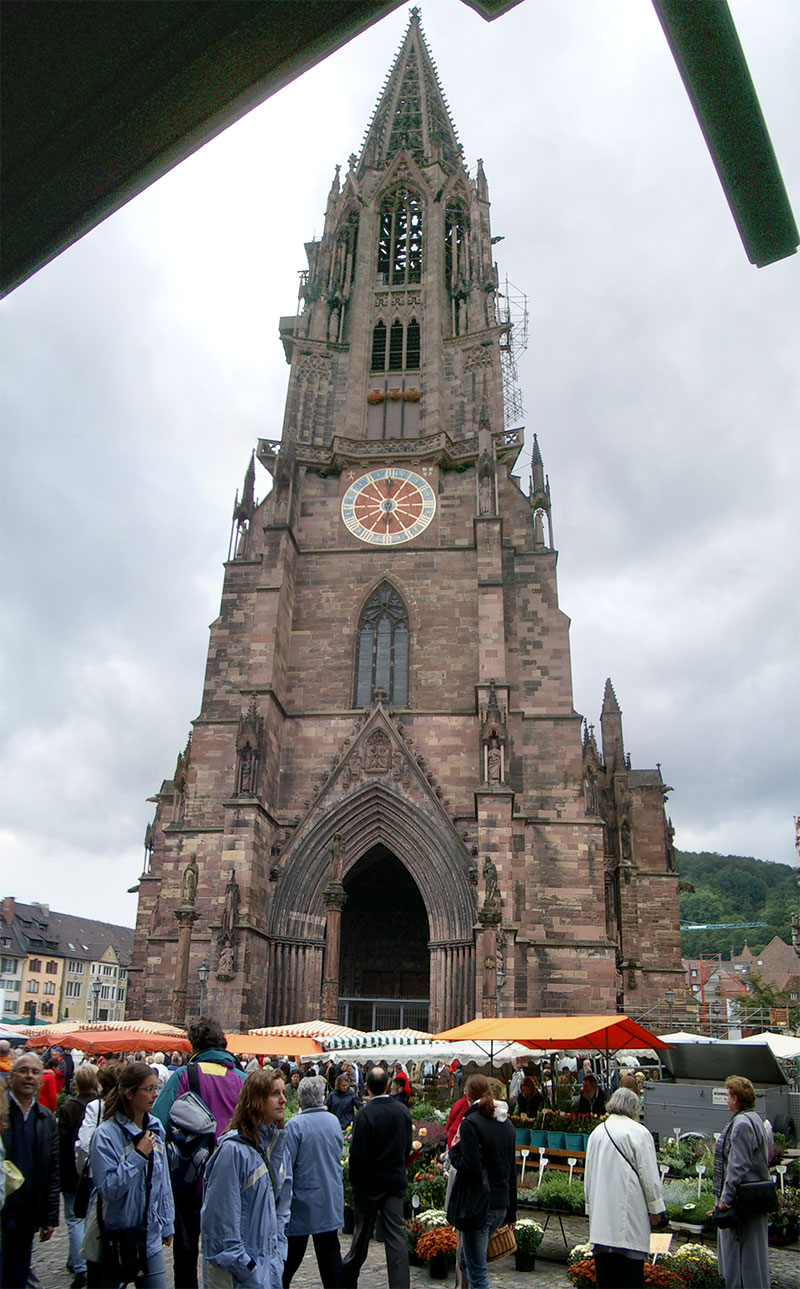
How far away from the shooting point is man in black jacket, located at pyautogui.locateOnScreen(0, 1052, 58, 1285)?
4.83m

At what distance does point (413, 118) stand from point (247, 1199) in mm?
46835

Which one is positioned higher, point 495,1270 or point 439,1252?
point 439,1252

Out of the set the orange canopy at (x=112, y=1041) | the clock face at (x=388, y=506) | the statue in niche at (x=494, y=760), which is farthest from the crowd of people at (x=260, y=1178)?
the clock face at (x=388, y=506)

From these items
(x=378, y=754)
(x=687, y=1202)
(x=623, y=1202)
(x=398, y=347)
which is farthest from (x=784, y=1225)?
(x=398, y=347)

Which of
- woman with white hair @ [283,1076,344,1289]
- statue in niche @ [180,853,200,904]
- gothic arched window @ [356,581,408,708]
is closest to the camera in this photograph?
woman with white hair @ [283,1076,344,1289]

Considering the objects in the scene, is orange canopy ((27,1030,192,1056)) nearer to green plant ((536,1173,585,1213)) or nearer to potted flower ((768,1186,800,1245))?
green plant ((536,1173,585,1213))

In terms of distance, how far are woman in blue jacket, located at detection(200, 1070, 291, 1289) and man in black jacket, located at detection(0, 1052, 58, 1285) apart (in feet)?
5.53

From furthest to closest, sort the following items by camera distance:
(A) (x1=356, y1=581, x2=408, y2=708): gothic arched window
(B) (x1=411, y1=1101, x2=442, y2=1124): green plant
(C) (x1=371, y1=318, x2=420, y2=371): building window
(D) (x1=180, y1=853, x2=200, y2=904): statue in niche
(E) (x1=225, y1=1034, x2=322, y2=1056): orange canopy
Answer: (C) (x1=371, y1=318, x2=420, y2=371): building window
(A) (x1=356, y1=581, x2=408, y2=708): gothic arched window
(D) (x1=180, y1=853, x2=200, y2=904): statue in niche
(B) (x1=411, y1=1101, x2=442, y2=1124): green plant
(E) (x1=225, y1=1034, x2=322, y2=1056): orange canopy

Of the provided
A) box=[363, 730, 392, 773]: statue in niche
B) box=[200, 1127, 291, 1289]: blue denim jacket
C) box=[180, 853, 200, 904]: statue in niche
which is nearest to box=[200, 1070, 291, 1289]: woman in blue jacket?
box=[200, 1127, 291, 1289]: blue denim jacket

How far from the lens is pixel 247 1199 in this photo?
3713 mm

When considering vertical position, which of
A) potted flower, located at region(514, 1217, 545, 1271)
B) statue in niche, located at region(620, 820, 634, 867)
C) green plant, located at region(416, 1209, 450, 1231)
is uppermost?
statue in niche, located at region(620, 820, 634, 867)

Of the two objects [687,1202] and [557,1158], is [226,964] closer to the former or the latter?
[557,1158]

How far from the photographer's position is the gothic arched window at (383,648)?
26734 millimetres

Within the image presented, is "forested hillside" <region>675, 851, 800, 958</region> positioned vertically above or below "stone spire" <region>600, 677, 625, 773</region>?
above
